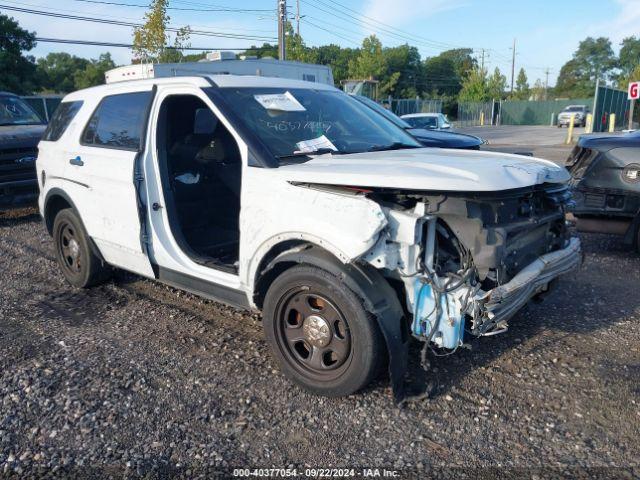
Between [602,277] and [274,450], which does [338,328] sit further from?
[602,277]

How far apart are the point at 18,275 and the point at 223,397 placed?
149 inches

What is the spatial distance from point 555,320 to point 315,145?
2.46 m

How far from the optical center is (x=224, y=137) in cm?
510

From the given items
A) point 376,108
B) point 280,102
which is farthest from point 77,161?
point 376,108

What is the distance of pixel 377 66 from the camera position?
50938 millimetres

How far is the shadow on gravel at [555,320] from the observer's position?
3723 mm

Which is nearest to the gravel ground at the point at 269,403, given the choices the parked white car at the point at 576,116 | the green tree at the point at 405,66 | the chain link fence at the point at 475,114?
the parked white car at the point at 576,116

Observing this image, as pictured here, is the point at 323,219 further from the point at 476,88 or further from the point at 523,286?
the point at 476,88

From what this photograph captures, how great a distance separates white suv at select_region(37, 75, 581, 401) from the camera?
10.0ft

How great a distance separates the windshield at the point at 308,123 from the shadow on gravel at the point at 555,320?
5.28 feet

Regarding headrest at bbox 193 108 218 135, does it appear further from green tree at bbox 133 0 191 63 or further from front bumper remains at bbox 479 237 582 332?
green tree at bbox 133 0 191 63

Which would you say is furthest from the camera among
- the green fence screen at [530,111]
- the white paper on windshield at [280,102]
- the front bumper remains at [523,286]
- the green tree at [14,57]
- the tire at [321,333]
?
the green fence screen at [530,111]

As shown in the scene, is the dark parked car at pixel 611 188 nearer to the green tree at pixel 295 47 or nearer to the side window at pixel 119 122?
the side window at pixel 119 122

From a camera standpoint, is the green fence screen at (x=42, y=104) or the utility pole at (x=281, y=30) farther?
the utility pole at (x=281, y=30)
